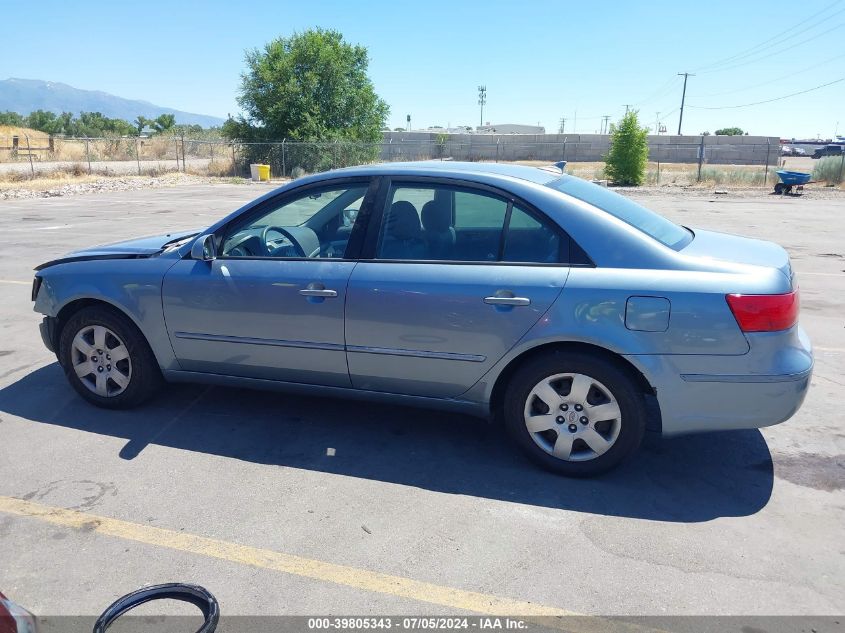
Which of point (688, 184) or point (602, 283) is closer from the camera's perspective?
point (602, 283)

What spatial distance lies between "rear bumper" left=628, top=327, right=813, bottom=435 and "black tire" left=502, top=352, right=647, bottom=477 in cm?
13

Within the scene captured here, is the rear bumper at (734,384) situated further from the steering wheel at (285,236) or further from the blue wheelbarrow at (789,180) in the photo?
the blue wheelbarrow at (789,180)

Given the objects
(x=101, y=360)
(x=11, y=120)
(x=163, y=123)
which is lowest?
(x=101, y=360)

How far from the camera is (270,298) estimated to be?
410cm

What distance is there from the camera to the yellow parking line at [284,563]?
2762 millimetres

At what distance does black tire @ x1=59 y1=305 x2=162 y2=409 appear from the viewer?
14.8ft

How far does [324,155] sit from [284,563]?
32.7 m

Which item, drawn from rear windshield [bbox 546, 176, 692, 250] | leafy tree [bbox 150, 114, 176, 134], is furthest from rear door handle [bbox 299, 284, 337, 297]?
leafy tree [bbox 150, 114, 176, 134]

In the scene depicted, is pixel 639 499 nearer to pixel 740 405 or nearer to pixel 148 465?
pixel 740 405

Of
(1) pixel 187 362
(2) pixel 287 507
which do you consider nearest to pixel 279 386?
(1) pixel 187 362

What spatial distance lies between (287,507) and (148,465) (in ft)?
3.32

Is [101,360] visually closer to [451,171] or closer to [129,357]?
[129,357]

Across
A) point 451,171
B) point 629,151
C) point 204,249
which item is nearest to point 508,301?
point 451,171

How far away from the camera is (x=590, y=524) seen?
333cm
